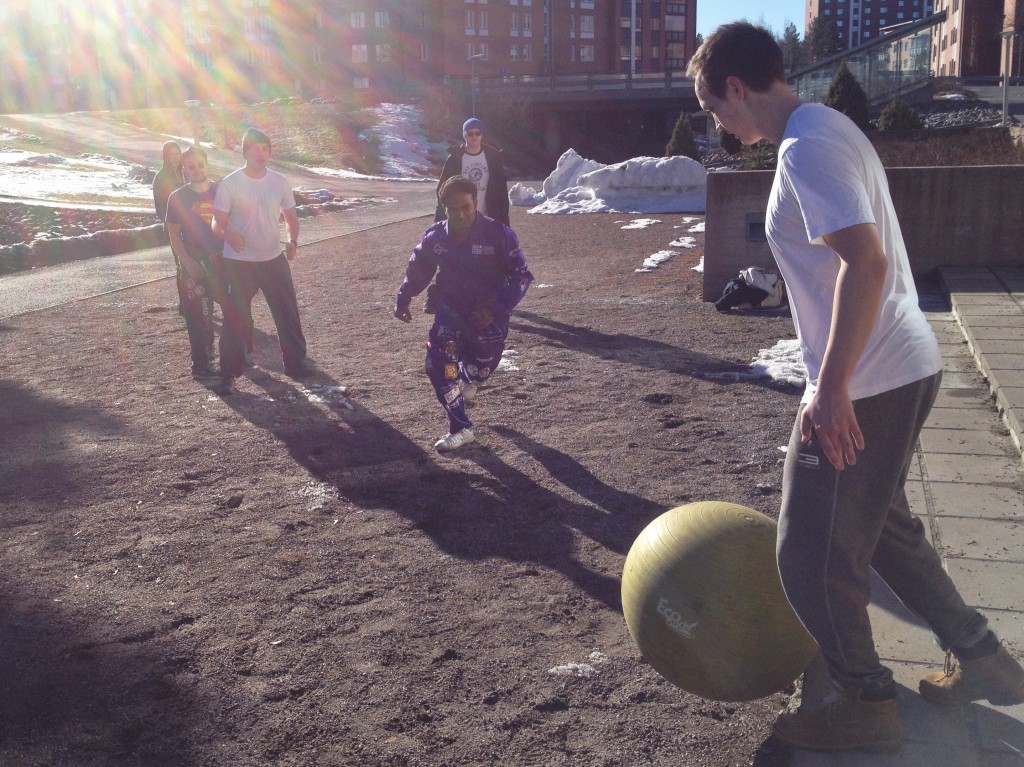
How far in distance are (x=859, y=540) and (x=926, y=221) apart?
358 inches

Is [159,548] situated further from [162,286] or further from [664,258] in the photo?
[664,258]

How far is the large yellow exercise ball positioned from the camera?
2842mm

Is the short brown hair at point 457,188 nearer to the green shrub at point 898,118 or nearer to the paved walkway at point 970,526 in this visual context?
the paved walkway at point 970,526

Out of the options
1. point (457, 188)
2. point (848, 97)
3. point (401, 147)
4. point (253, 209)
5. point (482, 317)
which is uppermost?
point (848, 97)

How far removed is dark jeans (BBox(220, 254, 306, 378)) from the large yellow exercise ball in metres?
5.31

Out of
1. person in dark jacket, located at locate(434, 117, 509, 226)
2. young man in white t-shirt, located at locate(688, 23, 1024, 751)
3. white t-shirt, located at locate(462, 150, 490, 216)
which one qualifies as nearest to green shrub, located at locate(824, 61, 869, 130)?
person in dark jacket, located at locate(434, 117, 509, 226)

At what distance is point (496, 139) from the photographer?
61906 millimetres

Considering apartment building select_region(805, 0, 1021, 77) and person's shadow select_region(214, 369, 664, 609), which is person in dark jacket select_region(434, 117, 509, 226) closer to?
person's shadow select_region(214, 369, 664, 609)

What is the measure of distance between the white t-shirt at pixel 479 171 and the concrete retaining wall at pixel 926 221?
2.47m

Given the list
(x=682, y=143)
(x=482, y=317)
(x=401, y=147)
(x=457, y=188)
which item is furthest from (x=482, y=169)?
(x=401, y=147)

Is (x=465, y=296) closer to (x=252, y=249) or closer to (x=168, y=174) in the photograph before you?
(x=252, y=249)

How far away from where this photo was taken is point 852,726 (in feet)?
9.05

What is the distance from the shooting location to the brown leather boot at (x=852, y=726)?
9.02ft

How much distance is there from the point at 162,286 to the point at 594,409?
27.5 feet
